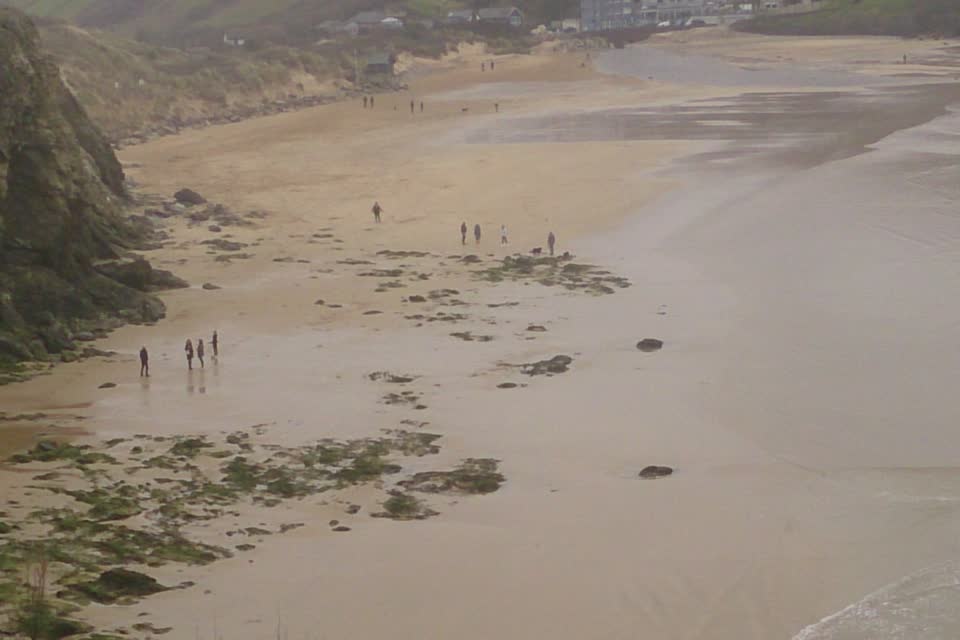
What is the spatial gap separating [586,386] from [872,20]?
324 ft

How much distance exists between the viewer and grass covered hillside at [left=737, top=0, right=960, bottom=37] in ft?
339

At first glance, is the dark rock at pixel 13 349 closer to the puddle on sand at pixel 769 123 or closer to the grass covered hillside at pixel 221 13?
the puddle on sand at pixel 769 123

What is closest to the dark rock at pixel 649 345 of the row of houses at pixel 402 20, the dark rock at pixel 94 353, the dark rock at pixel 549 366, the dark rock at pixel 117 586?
the dark rock at pixel 549 366

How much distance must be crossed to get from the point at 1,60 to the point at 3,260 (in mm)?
3376

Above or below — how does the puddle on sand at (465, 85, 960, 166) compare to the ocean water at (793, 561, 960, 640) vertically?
above

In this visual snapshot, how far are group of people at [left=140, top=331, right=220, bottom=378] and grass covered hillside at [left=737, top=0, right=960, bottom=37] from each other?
3674 inches

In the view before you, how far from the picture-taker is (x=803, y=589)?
12.3 meters

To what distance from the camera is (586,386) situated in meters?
19.1

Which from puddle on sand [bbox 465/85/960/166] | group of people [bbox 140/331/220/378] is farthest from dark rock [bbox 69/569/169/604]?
puddle on sand [bbox 465/85/960/166]

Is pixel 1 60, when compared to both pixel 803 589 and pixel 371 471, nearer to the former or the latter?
pixel 371 471

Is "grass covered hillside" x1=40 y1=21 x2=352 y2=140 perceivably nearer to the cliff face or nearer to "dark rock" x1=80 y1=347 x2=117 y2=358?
the cliff face

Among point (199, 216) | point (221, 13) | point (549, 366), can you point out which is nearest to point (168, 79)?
point (199, 216)

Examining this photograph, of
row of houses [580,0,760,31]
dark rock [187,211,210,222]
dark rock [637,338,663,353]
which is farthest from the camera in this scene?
row of houses [580,0,760,31]

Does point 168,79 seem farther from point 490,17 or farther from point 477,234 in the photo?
point 490,17
